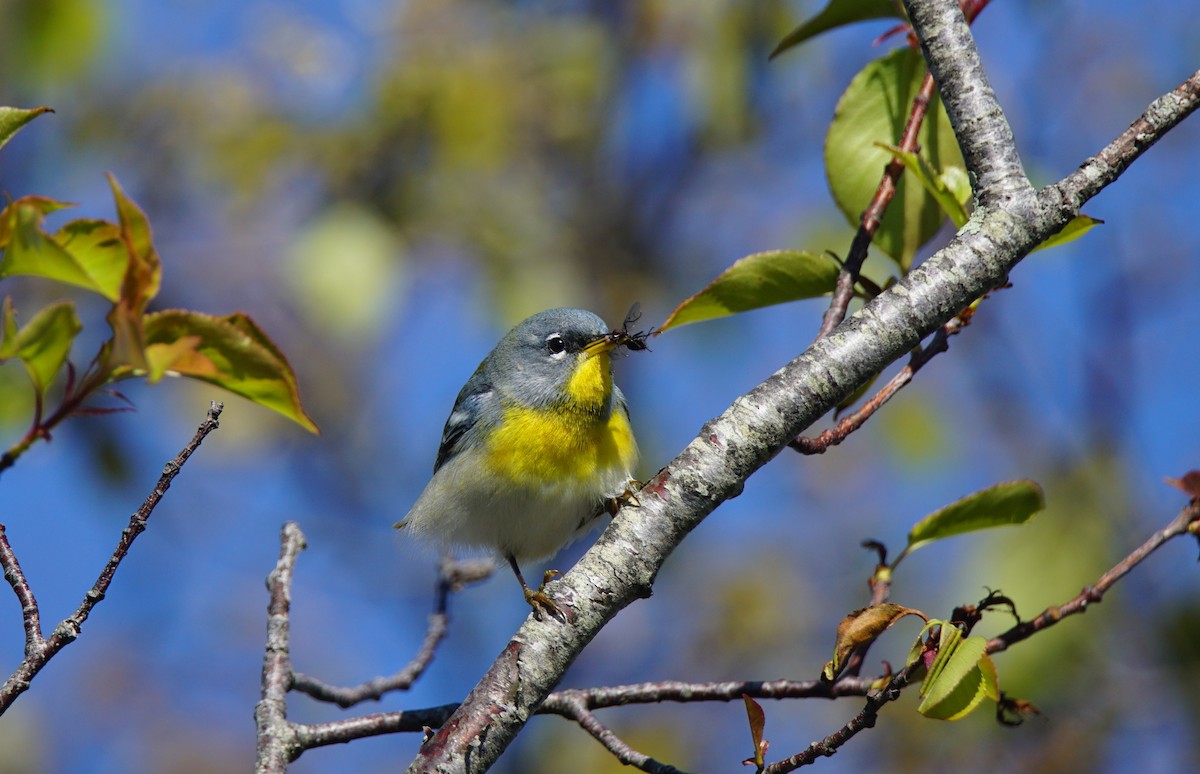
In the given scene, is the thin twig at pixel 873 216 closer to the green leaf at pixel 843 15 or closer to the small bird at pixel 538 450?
the green leaf at pixel 843 15

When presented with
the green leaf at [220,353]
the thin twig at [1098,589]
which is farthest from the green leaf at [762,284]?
the green leaf at [220,353]

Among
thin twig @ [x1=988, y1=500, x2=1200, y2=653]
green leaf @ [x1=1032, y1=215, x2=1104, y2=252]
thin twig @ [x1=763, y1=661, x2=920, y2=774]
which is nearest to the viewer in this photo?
thin twig @ [x1=763, y1=661, x2=920, y2=774]

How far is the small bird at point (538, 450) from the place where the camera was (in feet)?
11.5

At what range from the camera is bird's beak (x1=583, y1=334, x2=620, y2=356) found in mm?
3773

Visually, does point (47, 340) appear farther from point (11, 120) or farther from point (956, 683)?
point (956, 683)

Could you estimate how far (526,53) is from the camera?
5672mm

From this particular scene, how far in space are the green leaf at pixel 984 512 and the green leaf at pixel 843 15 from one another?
113 centimetres

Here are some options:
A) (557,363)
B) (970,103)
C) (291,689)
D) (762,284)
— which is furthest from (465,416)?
(970,103)

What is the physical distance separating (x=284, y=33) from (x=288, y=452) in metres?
2.91

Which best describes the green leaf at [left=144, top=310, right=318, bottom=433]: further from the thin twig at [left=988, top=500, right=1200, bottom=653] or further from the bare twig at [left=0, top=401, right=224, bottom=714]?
the thin twig at [left=988, top=500, right=1200, bottom=653]

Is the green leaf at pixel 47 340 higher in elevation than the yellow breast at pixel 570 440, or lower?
lower

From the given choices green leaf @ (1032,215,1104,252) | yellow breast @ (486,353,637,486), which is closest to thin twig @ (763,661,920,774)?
green leaf @ (1032,215,1104,252)

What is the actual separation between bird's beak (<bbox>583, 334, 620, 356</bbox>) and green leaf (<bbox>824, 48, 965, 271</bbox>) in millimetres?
1444

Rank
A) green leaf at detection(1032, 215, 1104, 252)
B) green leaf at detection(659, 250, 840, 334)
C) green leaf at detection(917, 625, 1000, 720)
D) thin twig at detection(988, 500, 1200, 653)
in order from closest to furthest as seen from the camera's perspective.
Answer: green leaf at detection(917, 625, 1000, 720) < green leaf at detection(1032, 215, 1104, 252) < thin twig at detection(988, 500, 1200, 653) < green leaf at detection(659, 250, 840, 334)
